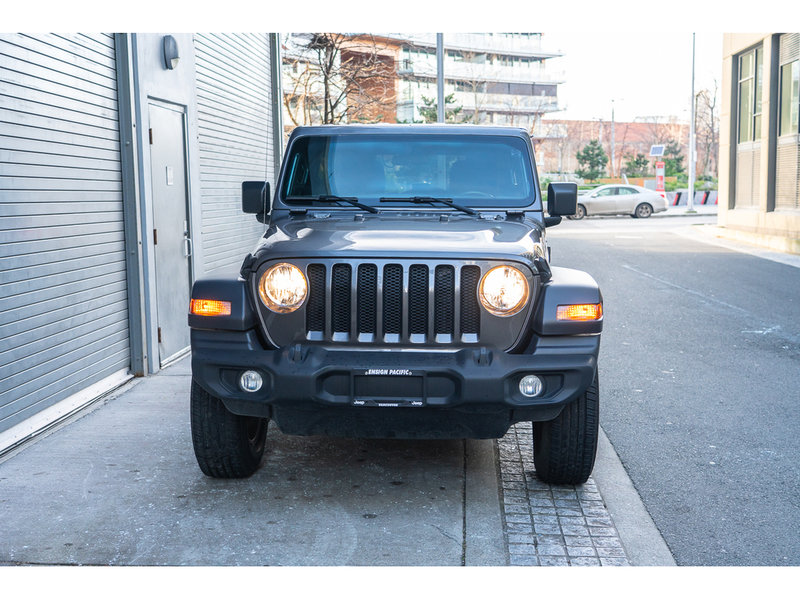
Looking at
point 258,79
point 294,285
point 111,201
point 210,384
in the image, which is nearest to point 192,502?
point 210,384

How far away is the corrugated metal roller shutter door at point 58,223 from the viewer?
592 centimetres

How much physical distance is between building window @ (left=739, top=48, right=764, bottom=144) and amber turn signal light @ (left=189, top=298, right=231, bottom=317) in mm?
23057

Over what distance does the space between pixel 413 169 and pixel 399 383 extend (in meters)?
1.93

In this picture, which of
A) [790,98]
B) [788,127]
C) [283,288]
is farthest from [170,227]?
[790,98]

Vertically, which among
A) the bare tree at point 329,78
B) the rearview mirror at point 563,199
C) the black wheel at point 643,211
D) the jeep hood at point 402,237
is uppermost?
the bare tree at point 329,78

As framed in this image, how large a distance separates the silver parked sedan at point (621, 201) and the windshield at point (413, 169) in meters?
31.9

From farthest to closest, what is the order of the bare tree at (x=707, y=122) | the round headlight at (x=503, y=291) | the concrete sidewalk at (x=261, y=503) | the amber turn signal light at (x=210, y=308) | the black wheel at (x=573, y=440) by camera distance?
the bare tree at (x=707, y=122) < the black wheel at (x=573, y=440) < the amber turn signal light at (x=210, y=308) < the round headlight at (x=503, y=291) < the concrete sidewalk at (x=261, y=503)

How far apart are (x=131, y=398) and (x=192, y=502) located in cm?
272

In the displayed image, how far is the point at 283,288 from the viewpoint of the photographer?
180 inches

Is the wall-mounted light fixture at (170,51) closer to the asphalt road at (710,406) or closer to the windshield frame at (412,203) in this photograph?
the windshield frame at (412,203)

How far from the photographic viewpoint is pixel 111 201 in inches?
305

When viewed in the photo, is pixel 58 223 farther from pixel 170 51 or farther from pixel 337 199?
pixel 170 51

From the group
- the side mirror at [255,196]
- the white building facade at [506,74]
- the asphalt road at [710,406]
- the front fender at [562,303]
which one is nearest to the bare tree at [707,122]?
the white building facade at [506,74]

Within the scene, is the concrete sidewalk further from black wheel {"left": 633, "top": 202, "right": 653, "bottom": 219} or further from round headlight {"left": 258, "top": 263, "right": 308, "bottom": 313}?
black wheel {"left": 633, "top": 202, "right": 653, "bottom": 219}
